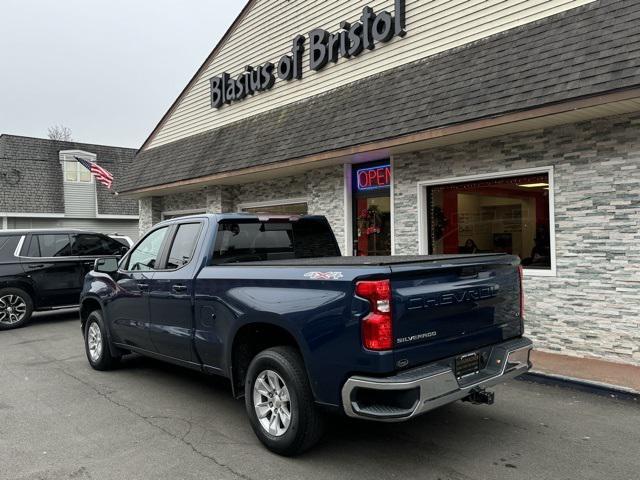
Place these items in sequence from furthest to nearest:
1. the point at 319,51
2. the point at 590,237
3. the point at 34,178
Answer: the point at 34,178, the point at 319,51, the point at 590,237

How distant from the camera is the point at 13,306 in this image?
10258 millimetres

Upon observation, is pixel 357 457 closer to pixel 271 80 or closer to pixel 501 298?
pixel 501 298

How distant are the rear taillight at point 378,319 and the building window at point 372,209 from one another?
6.13 m

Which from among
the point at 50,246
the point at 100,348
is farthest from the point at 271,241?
the point at 50,246

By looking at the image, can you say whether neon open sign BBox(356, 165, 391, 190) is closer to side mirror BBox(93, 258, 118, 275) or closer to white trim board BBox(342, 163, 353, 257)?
white trim board BBox(342, 163, 353, 257)

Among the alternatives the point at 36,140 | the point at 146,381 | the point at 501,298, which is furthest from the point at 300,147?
the point at 36,140

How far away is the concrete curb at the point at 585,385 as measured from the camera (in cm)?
521

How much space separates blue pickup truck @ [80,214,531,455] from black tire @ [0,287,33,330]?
20.4 feet

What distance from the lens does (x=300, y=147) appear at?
9547 millimetres

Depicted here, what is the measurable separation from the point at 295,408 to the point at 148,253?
286cm

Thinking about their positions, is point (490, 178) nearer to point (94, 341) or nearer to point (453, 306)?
point (453, 306)

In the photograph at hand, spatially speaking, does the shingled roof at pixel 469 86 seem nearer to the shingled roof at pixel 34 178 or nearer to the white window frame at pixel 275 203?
the white window frame at pixel 275 203

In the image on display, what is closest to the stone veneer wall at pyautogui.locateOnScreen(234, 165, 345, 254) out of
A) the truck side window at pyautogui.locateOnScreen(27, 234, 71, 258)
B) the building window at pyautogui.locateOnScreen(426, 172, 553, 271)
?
the building window at pyautogui.locateOnScreen(426, 172, 553, 271)

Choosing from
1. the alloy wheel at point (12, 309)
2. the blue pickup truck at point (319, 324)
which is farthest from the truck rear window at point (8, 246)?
the blue pickup truck at point (319, 324)
